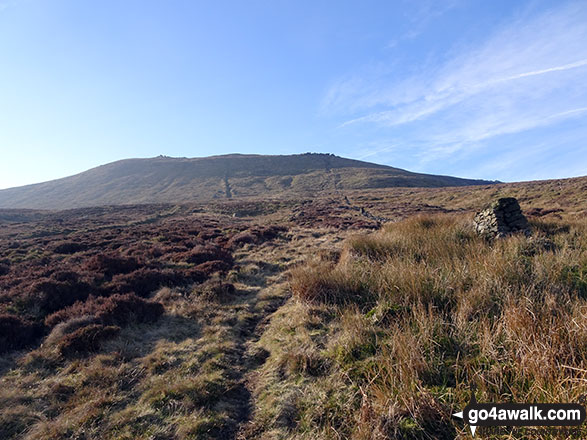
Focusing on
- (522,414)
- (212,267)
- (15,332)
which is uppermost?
(522,414)

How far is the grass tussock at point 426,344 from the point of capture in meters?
2.84

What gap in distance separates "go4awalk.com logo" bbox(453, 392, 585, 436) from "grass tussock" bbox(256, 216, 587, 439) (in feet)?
0.30

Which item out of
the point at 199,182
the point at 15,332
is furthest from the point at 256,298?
the point at 199,182

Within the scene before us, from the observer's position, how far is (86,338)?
19.1 ft

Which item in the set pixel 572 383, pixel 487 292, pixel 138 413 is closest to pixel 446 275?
pixel 487 292

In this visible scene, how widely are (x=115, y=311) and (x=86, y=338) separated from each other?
1.27 m

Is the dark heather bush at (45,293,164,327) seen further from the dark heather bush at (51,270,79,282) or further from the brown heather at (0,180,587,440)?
the dark heather bush at (51,270,79,282)

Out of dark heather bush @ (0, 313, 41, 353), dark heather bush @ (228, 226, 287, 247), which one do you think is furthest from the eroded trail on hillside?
dark heather bush @ (0, 313, 41, 353)

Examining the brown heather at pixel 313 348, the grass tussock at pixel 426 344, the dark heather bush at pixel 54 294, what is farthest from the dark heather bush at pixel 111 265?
the grass tussock at pixel 426 344

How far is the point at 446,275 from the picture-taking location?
212 inches

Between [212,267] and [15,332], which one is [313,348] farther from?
[212,267]

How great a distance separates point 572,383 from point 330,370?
262cm

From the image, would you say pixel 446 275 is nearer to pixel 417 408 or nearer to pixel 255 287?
Result: pixel 417 408

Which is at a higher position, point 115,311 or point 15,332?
point 115,311
